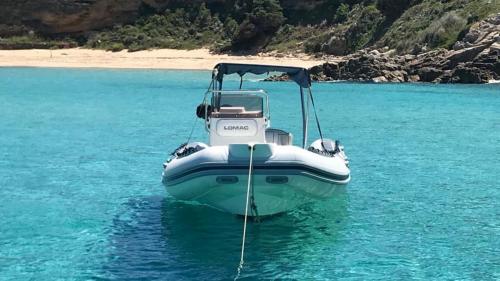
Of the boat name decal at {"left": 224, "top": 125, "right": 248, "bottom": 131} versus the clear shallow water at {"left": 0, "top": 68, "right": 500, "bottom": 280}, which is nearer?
the clear shallow water at {"left": 0, "top": 68, "right": 500, "bottom": 280}

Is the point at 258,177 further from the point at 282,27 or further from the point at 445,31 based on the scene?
the point at 282,27

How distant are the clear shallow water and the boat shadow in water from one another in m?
0.03

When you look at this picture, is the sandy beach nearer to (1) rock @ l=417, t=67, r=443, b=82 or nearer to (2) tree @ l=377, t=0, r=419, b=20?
(2) tree @ l=377, t=0, r=419, b=20

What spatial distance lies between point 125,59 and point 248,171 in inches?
2105

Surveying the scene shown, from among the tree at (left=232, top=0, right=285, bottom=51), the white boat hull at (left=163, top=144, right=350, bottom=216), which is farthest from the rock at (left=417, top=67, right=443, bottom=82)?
the white boat hull at (left=163, top=144, right=350, bottom=216)

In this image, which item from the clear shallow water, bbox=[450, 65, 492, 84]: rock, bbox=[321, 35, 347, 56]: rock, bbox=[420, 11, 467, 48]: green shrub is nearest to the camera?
the clear shallow water

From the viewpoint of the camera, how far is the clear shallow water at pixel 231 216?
10047 millimetres

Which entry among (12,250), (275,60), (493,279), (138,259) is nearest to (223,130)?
(138,259)

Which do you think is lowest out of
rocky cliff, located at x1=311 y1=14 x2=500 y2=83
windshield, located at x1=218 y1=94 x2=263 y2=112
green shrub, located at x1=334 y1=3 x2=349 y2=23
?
rocky cliff, located at x1=311 y1=14 x2=500 y2=83

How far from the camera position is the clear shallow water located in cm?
1005

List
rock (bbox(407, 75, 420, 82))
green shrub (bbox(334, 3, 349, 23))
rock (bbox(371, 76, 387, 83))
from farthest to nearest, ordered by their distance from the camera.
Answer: green shrub (bbox(334, 3, 349, 23)) < rock (bbox(407, 75, 420, 82)) < rock (bbox(371, 76, 387, 83))

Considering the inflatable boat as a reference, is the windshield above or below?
above

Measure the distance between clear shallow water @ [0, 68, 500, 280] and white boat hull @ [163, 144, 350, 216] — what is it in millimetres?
574

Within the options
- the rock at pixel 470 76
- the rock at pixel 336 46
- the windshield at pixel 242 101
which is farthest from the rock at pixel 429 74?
the windshield at pixel 242 101
